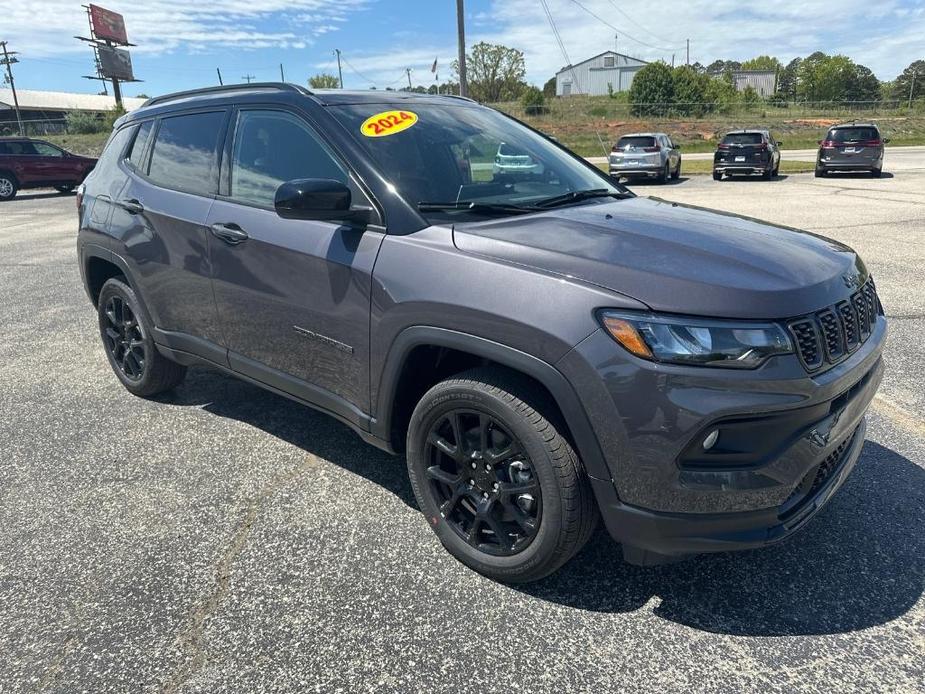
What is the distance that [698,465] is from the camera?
78.4 inches

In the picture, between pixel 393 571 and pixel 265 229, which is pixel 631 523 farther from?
pixel 265 229

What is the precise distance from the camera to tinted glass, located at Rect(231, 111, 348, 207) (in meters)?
2.91

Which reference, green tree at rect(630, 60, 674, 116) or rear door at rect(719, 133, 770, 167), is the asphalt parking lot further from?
green tree at rect(630, 60, 674, 116)

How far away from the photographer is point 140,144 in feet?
13.3

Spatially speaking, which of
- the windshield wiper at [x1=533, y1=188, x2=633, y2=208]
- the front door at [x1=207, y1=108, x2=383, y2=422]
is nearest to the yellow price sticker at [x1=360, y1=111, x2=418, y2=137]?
the front door at [x1=207, y1=108, x2=383, y2=422]

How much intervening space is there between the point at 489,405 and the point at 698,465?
0.69 meters

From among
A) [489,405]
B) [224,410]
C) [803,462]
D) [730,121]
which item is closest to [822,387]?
[803,462]

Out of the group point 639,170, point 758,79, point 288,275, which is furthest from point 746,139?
point 758,79

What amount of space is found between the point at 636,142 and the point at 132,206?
18292 mm

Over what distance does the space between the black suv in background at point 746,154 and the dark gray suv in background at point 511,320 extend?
18.2m

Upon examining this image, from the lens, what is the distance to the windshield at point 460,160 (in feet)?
9.10

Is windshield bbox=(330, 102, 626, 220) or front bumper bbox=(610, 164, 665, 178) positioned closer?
windshield bbox=(330, 102, 626, 220)

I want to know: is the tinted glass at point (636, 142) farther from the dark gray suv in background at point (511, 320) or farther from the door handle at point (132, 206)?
the door handle at point (132, 206)

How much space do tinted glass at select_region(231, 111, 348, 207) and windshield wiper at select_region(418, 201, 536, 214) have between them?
0.40m
